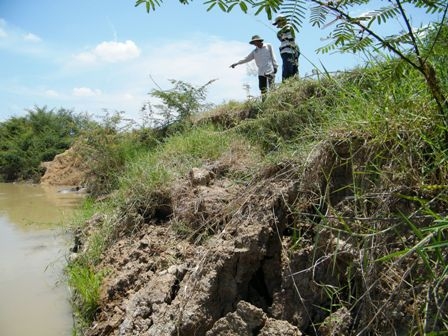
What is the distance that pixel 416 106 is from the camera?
2074 mm

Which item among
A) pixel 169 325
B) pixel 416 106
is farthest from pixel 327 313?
pixel 416 106

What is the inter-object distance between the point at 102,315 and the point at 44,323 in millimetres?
920

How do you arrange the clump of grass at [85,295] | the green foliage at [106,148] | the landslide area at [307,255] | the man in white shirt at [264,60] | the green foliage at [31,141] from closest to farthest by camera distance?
the landslide area at [307,255] → the clump of grass at [85,295] → the man in white shirt at [264,60] → the green foliage at [106,148] → the green foliage at [31,141]

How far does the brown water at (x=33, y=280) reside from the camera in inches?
149

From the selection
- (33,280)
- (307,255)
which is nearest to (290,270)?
(307,255)

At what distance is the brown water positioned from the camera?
377 cm

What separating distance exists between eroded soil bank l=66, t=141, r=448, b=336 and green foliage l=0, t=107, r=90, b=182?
16503 millimetres

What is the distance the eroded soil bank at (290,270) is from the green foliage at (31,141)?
16503 millimetres

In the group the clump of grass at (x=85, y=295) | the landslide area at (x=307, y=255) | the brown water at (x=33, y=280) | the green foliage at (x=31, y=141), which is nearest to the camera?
the landslide area at (x=307, y=255)

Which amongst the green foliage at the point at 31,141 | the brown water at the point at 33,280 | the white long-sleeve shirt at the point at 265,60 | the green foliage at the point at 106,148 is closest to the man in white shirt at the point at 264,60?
the white long-sleeve shirt at the point at 265,60

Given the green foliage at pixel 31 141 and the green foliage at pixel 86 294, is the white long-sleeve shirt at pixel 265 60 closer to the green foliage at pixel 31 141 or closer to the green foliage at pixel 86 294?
the green foliage at pixel 86 294

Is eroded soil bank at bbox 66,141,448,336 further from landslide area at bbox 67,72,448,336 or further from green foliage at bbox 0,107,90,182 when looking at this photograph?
green foliage at bbox 0,107,90,182

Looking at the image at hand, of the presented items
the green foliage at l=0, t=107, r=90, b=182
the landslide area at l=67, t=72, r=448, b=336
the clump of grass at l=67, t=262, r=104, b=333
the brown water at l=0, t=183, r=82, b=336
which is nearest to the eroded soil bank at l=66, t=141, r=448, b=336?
the landslide area at l=67, t=72, r=448, b=336

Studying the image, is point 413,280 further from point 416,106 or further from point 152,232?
point 152,232
